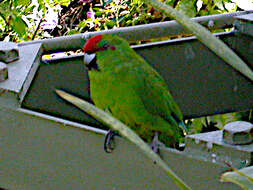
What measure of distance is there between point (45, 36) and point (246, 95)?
159 centimetres

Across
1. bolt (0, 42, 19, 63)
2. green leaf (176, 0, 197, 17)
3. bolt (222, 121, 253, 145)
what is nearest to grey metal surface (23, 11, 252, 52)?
bolt (0, 42, 19, 63)

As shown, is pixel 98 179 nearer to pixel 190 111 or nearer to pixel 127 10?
pixel 190 111

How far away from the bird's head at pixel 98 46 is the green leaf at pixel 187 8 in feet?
2.84

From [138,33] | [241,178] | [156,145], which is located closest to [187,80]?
[138,33]

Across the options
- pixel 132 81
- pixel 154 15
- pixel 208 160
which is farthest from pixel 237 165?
pixel 154 15

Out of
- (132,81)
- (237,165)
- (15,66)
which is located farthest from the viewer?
(132,81)

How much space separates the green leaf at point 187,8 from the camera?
189 centimetres

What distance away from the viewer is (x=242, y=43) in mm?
1137

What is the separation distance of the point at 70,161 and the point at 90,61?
320 mm

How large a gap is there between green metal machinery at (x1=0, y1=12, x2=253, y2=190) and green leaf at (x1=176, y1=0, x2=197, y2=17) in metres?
0.74

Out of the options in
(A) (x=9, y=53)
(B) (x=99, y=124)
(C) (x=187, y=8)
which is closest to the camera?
(A) (x=9, y=53)

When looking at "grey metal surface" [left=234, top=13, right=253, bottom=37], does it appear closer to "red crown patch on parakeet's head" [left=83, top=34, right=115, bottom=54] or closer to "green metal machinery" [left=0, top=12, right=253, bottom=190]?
"green metal machinery" [left=0, top=12, right=253, bottom=190]

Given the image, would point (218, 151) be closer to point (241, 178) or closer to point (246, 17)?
point (241, 178)

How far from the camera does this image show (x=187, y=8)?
1909 millimetres
